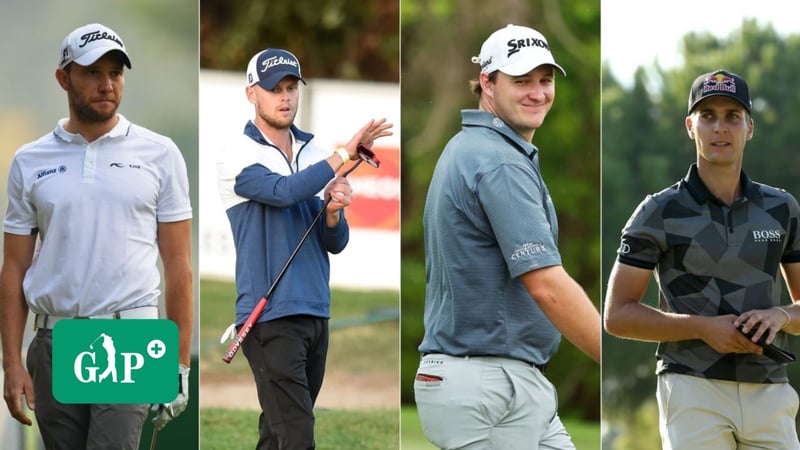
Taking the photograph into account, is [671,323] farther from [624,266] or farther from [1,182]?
[1,182]

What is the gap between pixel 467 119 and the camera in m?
4.04

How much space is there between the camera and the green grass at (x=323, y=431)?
5.12m

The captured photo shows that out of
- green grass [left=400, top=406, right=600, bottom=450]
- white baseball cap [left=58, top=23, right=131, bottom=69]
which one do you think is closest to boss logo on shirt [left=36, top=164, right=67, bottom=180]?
white baseball cap [left=58, top=23, right=131, bottom=69]

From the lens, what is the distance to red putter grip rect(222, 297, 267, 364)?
469cm

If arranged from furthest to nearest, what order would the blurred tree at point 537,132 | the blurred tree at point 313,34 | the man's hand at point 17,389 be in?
the blurred tree at point 537,132, the blurred tree at point 313,34, the man's hand at point 17,389

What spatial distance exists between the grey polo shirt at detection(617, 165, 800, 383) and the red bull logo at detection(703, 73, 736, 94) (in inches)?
11.4

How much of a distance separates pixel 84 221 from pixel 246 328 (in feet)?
2.29

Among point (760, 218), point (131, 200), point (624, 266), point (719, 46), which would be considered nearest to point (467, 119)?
point (624, 266)

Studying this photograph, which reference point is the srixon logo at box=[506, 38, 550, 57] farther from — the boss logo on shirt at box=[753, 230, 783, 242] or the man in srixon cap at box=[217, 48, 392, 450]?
the boss logo on shirt at box=[753, 230, 783, 242]

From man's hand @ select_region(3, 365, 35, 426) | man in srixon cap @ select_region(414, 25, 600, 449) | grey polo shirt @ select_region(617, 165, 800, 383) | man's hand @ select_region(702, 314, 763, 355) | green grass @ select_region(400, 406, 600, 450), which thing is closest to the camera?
man in srixon cap @ select_region(414, 25, 600, 449)

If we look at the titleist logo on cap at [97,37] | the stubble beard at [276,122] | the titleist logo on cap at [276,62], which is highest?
the titleist logo on cap at [97,37]

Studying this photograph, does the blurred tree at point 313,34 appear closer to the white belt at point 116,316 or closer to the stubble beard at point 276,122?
the stubble beard at point 276,122

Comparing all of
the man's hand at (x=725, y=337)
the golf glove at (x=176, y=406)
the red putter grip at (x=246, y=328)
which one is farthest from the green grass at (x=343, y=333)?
the man's hand at (x=725, y=337)

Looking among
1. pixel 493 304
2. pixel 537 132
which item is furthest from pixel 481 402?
pixel 537 132
